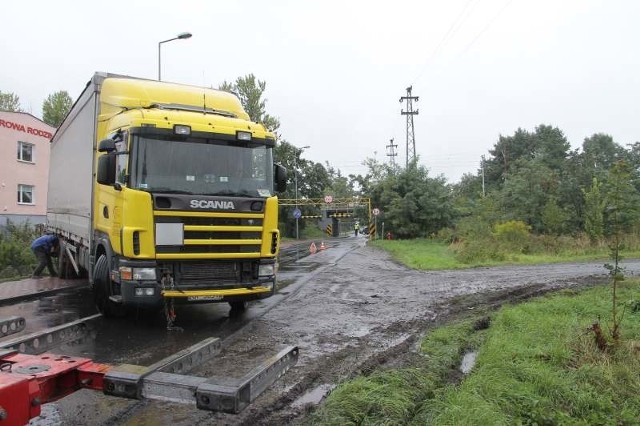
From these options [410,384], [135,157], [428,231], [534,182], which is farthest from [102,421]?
[428,231]

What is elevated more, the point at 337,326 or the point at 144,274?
the point at 144,274

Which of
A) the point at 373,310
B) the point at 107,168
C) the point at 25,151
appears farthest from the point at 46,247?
the point at 25,151

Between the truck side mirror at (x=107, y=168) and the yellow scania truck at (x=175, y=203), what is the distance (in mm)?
15

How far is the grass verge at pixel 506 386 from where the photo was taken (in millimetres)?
4254

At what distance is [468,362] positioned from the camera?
625 cm

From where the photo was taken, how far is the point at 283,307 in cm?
1045

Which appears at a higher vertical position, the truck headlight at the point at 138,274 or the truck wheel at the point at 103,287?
the truck headlight at the point at 138,274

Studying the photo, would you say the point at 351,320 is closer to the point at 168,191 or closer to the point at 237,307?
the point at 237,307

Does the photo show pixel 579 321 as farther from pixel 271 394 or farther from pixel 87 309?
pixel 87 309

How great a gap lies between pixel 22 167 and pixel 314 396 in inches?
1486

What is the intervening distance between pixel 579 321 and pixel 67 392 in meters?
7.28

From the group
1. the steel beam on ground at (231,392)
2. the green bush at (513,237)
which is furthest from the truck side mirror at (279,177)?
the green bush at (513,237)

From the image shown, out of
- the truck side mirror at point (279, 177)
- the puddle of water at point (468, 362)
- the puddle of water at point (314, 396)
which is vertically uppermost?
the truck side mirror at point (279, 177)

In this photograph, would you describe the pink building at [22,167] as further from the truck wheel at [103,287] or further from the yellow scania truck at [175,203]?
the yellow scania truck at [175,203]
